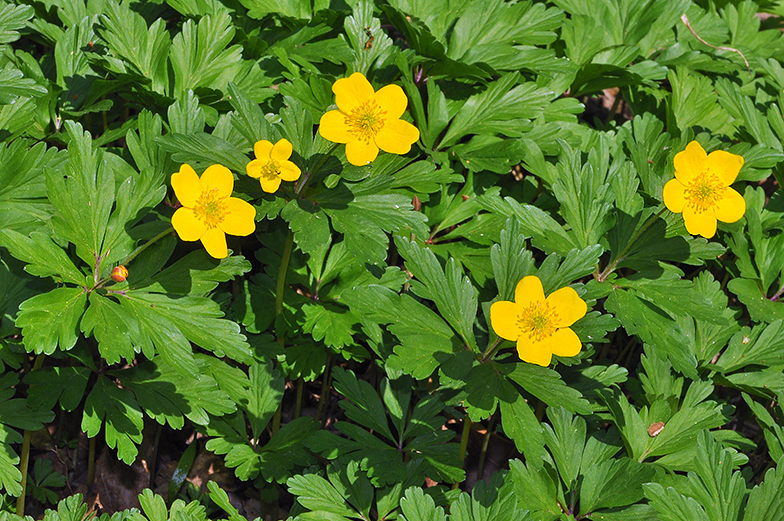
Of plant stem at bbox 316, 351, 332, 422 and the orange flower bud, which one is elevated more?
the orange flower bud

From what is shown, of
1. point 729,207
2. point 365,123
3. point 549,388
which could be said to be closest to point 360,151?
point 365,123

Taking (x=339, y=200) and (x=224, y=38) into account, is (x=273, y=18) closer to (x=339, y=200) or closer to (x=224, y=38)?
(x=224, y=38)

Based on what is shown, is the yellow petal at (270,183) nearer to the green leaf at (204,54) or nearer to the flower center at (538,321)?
the flower center at (538,321)

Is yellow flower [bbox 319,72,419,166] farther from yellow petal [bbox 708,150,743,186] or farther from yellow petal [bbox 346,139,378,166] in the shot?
yellow petal [bbox 708,150,743,186]

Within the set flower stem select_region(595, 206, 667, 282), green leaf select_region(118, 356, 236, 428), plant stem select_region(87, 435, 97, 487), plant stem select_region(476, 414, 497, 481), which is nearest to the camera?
green leaf select_region(118, 356, 236, 428)

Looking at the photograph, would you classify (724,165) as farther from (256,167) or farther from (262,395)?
(262,395)

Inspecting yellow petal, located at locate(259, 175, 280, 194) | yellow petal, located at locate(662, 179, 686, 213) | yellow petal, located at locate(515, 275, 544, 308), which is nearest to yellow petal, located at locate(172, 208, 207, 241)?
yellow petal, located at locate(259, 175, 280, 194)

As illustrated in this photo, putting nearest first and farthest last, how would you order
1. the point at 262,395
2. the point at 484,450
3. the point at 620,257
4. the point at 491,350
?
the point at 491,350, the point at 620,257, the point at 262,395, the point at 484,450
